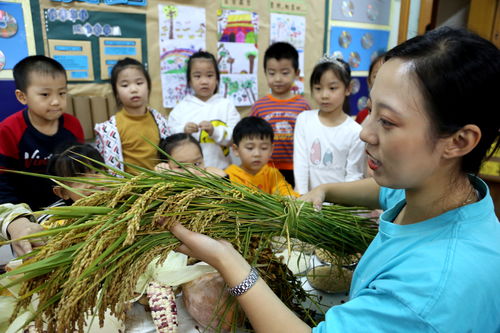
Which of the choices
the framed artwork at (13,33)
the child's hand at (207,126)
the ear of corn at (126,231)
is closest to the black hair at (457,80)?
the ear of corn at (126,231)

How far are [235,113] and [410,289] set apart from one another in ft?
7.01

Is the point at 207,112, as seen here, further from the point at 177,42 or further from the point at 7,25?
the point at 7,25

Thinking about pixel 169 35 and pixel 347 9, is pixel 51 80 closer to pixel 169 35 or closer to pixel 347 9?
pixel 169 35

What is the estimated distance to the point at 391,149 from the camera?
2.35 ft

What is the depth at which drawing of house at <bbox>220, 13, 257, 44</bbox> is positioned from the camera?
2893mm

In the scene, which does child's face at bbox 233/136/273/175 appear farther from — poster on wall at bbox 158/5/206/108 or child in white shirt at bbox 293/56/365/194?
poster on wall at bbox 158/5/206/108

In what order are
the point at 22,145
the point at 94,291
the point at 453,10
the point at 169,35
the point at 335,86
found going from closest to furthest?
1. the point at 94,291
2. the point at 22,145
3. the point at 335,86
4. the point at 169,35
5. the point at 453,10

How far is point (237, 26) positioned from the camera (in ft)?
9.61

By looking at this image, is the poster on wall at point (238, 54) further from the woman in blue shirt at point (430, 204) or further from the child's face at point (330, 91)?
the woman in blue shirt at point (430, 204)

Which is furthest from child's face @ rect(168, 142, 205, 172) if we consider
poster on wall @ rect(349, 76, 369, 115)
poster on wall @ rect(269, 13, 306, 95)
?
poster on wall @ rect(349, 76, 369, 115)

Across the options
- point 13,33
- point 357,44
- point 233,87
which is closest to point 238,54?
point 233,87

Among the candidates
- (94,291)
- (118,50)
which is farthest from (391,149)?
(118,50)

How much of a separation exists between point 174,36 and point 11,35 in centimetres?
Answer: 110

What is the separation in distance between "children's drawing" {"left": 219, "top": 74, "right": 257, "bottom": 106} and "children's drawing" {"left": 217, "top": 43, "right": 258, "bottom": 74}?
5cm
